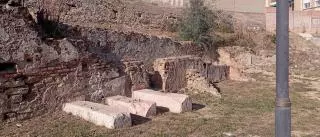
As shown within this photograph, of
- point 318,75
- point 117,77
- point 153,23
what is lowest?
point 318,75

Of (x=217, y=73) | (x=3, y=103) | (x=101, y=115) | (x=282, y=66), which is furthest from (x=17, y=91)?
(x=217, y=73)

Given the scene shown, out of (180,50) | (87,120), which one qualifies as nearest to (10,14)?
(87,120)

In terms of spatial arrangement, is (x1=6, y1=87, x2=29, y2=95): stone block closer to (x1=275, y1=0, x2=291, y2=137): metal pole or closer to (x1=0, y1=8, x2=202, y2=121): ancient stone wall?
(x1=0, y1=8, x2=202, y2=121): ancient stone wall

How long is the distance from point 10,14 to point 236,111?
4.58 m

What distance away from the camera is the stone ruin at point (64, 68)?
20.5 ft

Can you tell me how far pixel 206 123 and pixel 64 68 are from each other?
2.66 metres

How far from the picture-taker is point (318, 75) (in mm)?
14805

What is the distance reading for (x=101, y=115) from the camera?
6168 millimetres

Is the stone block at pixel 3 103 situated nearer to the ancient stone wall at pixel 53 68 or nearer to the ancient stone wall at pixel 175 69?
the ancient stone wall at pixel 53 68

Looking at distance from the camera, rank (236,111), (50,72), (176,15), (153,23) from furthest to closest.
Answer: (176,15)
(153,23)
(236,111)
(50,72)

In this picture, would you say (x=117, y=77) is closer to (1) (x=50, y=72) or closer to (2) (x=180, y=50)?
(1) (x=50, y=72)

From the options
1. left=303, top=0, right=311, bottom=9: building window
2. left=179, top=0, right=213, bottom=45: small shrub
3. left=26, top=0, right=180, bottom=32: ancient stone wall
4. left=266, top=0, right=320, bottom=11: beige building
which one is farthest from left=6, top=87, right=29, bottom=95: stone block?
left=303, top=0, right=311, bottom=9: building window

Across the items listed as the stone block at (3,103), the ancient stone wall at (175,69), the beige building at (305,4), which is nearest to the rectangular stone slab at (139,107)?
the stone block at (3,103)

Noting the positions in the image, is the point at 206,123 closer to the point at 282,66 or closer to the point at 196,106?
the point at 196,106
